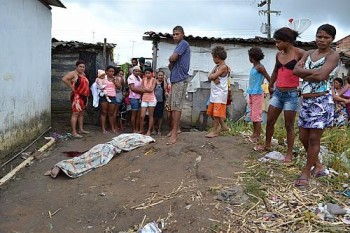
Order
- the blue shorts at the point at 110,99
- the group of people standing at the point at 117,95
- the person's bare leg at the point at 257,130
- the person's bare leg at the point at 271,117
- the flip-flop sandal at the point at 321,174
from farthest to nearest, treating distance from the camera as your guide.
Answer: the blue shorts at the point at 110,99
the group of people standing at the point at 117,95
the person's bare leg at the point at 257,130
the person's bare leg at the point at 271,117
the flip-flop sandal at the point at 321,174

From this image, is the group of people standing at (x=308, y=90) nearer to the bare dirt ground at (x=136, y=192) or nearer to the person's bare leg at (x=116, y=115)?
the bare dirt ground at (x=136, y=192)

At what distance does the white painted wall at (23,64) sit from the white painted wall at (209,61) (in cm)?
359

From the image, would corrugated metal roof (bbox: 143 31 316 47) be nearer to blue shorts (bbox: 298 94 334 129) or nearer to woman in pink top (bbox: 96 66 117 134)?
woman in pink top (bbox: 96 66 117 134)

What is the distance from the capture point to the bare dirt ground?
13.3 ft

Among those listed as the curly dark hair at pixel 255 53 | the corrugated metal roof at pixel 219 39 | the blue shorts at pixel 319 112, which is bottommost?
the blue shorts at pixel 319 112

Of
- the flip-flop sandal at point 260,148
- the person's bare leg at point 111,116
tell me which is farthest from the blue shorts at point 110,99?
the flip-flop sandal at point 260,148

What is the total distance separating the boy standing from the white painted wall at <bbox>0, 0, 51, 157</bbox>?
9.42ft

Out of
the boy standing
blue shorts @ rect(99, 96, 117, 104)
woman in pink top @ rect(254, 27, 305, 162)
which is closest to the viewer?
woman in pink top @ rect(254, 27, 305, 162)

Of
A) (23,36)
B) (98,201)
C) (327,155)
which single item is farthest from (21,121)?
(327,155)

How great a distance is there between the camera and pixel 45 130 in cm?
895

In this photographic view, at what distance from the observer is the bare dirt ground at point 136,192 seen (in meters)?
4.05

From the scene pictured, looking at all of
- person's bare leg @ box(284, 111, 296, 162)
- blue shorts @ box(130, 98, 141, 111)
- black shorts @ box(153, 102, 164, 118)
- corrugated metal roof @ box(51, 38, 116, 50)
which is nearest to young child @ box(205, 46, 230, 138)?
person's bare leg @ box(284, 111, 296, 162)

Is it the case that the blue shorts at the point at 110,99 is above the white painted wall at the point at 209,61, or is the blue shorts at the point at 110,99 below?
below

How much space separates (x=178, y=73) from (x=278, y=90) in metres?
Answer: 1.70
